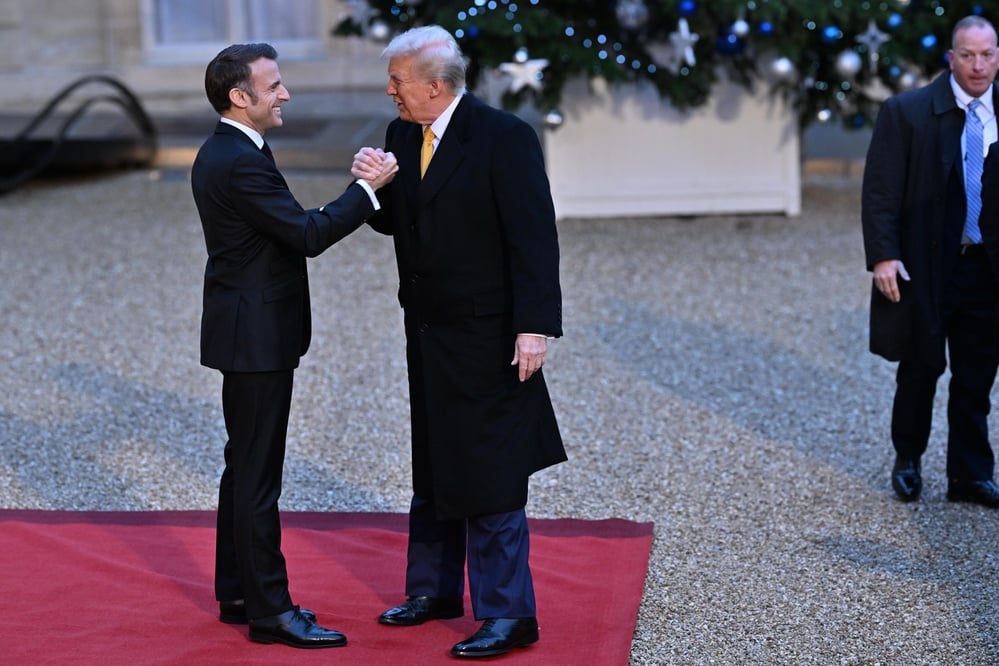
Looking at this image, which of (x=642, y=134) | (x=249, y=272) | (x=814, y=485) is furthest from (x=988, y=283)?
(x=642, y=134)

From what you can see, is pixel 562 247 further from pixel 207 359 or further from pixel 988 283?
pixel 207 359

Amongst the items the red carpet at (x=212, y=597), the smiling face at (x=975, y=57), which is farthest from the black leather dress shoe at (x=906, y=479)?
the smiling face at (x=975, y=57)

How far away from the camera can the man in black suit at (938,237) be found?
4965mm

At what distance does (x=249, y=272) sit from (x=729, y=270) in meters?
5.65

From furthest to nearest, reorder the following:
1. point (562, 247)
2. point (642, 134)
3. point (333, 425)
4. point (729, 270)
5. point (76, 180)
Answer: point (76, 180) → point (642, 134) → point (562, 247) → point (729, 270) → point (333, 425)

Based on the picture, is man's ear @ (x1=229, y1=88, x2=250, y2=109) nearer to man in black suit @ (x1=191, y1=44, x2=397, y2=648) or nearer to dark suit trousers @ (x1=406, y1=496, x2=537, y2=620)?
man in black suit @ (x1=191, y1=44, x2=397, y2=648)

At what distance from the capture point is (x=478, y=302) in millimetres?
3834

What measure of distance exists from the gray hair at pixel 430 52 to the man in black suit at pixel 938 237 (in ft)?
6.21

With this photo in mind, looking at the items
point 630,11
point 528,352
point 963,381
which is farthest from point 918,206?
point 630,11

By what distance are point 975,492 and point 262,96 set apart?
9.44ft

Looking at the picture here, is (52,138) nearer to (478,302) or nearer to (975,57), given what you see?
(975,57)

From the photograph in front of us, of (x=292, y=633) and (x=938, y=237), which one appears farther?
(x=938, y=237)

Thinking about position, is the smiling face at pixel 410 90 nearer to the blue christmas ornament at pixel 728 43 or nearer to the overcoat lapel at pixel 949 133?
the overcoat lapel at pixel 949 133

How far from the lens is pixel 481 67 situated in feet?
32.4
